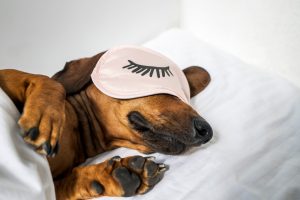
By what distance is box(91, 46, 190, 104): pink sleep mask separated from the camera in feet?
4.11

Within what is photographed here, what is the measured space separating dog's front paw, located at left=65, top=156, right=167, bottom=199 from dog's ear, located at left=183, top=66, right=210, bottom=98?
458 mm

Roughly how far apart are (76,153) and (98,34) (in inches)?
36.2

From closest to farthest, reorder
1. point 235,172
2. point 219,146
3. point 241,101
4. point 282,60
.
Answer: point 235,172, point 219,146, point 241,101, point 282,60

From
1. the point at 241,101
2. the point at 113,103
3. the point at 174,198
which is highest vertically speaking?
the point at 113,103

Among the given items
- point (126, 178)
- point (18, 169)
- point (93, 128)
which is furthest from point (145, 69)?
point (18, 169)

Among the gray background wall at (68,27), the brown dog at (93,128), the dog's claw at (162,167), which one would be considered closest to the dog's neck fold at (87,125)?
the brown dog at (93,128)

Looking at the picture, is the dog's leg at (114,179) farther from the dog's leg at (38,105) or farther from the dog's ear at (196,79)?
the dog's ear at (196,79)

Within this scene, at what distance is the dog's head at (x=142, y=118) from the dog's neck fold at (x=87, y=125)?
18 millimetres

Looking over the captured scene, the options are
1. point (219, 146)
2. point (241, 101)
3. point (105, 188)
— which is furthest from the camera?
point (241, 101)

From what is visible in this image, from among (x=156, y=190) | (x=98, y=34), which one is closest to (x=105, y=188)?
(x=156, y=190)

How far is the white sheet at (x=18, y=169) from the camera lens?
920mm

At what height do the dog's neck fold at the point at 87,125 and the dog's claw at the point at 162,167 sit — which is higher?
the dog's neck fold at the point at 87,125

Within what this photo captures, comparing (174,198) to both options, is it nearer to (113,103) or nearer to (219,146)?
(219,146)

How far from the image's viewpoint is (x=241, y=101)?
1550mm
